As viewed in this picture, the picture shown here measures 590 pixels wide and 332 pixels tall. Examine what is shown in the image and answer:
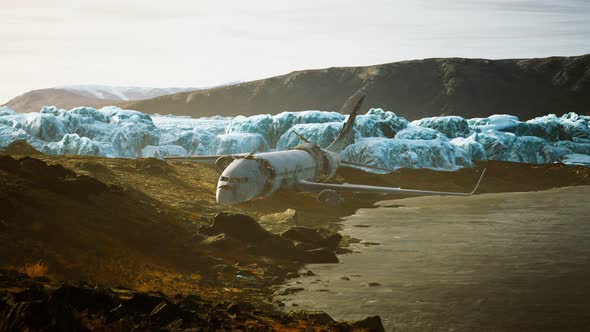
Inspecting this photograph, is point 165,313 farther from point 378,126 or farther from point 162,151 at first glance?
point 378,126

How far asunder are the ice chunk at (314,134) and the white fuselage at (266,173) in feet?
128

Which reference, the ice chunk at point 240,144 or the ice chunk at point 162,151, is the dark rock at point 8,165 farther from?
the ice chunk at point 240,144

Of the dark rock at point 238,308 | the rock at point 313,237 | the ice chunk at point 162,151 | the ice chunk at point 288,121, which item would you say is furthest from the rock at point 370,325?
the ice chunk at point 288,121

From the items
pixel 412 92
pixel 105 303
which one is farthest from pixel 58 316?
pixel 412 92

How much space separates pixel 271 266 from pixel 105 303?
1345 centimetres

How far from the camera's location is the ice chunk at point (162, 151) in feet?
271

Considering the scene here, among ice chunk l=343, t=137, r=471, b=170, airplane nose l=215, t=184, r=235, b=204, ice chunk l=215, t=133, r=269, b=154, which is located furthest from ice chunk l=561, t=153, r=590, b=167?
airplane nose l=215, t=184, r=235, b=204

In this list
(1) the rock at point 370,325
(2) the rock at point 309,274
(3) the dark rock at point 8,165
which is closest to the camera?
(1) the rock at point 370,325

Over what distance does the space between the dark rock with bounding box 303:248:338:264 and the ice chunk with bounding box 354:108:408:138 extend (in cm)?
7200

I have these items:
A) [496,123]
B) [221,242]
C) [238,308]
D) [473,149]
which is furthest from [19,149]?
[496,123]

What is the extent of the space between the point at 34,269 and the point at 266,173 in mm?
24476

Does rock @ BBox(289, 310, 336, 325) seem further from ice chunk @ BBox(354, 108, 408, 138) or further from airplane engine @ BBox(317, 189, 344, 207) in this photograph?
ice chunk @ BBox(354, 108, 408, 138)

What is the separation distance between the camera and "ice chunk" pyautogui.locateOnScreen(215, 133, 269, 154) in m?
89.8

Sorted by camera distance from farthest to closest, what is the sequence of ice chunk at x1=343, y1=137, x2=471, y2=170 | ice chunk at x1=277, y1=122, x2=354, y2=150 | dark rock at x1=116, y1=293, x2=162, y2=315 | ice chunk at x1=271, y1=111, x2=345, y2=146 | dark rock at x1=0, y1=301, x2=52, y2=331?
ice chunk at x1=271, y1=111, x2=345, y2=146 → ice chunk at x1=277, y1=122, x2=354, y2=150 → ice chunk at x1=343, y1=137, x2=471, y2=170 → dark rock at x1=116, y1=293, x2=162, y2=315 → dark rock at x1=0, y1=301, x2=52, y2=331
